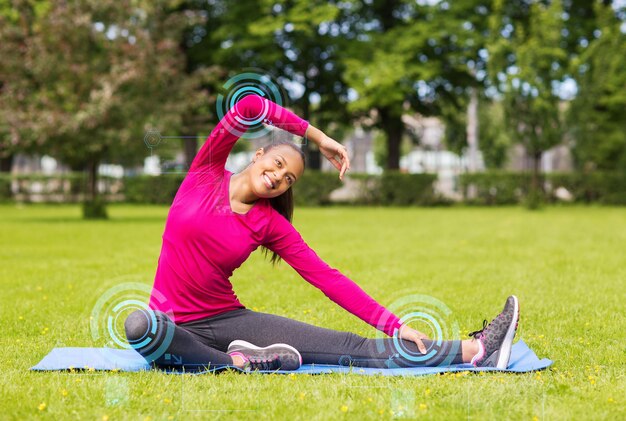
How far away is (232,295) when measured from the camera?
182 inches

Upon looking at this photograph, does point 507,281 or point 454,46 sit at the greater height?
point 454,46

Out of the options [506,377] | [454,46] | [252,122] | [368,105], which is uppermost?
[454,46]

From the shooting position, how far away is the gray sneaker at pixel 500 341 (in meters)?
4.49

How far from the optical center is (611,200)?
26906mm

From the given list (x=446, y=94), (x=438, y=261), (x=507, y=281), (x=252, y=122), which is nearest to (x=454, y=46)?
(x=446, y=94)

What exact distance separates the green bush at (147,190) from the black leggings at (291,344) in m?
24.9

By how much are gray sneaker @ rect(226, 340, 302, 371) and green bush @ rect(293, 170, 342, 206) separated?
22.9 meters

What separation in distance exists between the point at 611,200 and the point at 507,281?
20.0m

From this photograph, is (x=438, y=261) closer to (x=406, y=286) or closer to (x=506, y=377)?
(x=406, y=286)

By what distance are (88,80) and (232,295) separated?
15440 millimetres

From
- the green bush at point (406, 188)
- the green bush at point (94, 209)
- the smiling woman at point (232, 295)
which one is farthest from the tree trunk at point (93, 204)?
the smiling woman at point (232, 295)

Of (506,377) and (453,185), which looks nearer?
(506,377)

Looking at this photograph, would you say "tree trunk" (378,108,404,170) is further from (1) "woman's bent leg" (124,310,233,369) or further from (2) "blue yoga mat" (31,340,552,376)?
(1) "woman's bent leg" (124,310,233,369)

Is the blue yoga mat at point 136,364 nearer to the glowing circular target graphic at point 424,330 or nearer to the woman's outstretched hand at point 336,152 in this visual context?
the glowing circular target graphic at point 424,330
